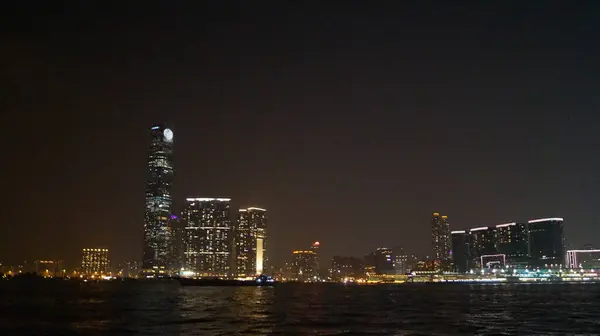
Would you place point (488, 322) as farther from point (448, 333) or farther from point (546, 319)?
point (448, 333)

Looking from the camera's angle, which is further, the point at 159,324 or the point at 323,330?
the point at 159,324

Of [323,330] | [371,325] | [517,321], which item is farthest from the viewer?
[517,321]

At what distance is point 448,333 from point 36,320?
125 feet

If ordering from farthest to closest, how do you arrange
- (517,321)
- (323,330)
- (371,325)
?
1. (517,321)
2. (371,325)
3. (323,330)

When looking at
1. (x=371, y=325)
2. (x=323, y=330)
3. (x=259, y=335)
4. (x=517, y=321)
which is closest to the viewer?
(x=259, y=335)

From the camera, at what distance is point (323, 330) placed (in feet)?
141

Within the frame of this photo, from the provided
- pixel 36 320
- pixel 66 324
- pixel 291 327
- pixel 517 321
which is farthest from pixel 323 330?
pixel 36 320

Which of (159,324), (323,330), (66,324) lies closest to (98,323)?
(66,324)

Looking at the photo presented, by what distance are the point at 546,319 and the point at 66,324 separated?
44695 mm

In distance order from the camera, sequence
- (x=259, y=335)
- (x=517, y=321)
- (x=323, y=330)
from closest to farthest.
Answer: (x=259, y=335)
(x=323, y=330)
(x=517, y=321)

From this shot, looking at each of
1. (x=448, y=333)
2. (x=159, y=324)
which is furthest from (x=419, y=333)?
(x=159, y=324)

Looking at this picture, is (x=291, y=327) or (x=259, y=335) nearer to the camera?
(x=259, y=335)

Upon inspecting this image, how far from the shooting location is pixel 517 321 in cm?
5059

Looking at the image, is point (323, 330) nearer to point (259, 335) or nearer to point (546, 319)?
point (259, 335)
